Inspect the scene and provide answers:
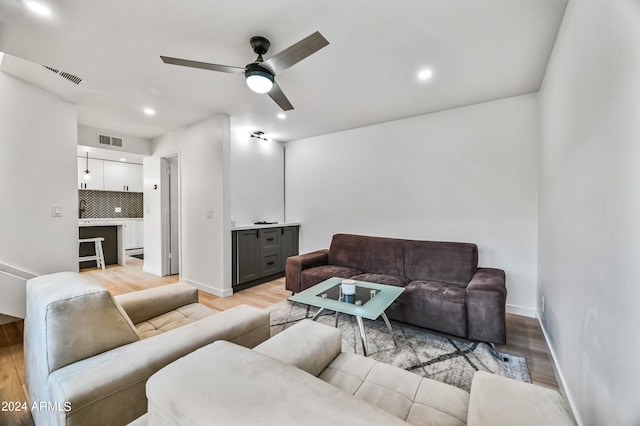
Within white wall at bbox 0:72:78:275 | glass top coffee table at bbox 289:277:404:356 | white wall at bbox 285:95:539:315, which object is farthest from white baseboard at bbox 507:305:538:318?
white wall at bbox 0:72:78:275

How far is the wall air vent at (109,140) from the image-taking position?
14.0 ft

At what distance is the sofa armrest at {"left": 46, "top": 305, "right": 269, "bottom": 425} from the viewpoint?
0.94 meters

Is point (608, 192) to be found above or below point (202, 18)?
below

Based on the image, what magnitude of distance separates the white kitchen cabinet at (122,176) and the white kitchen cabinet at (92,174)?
0.10 meters

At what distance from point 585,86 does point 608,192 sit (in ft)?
2.22

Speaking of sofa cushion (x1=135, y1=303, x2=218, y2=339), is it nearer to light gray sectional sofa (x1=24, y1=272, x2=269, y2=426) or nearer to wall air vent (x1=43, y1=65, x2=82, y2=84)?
light gray sectional sofa (x1=24, y1=272, x2=269, y2=426)

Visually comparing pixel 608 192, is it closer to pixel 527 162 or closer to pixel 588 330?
pixel 588 330

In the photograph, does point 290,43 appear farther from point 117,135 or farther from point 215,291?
point 117,135

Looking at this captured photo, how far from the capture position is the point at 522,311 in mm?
3000

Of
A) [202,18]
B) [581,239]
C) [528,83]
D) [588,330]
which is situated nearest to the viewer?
[588,330]

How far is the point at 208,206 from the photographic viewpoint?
3.85m

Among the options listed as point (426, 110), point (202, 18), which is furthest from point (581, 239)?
point (202, 18)

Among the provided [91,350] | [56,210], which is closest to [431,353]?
[91,350]

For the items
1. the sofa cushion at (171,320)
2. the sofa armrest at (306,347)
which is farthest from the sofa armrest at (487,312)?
the sofa cushion at (171,320)
